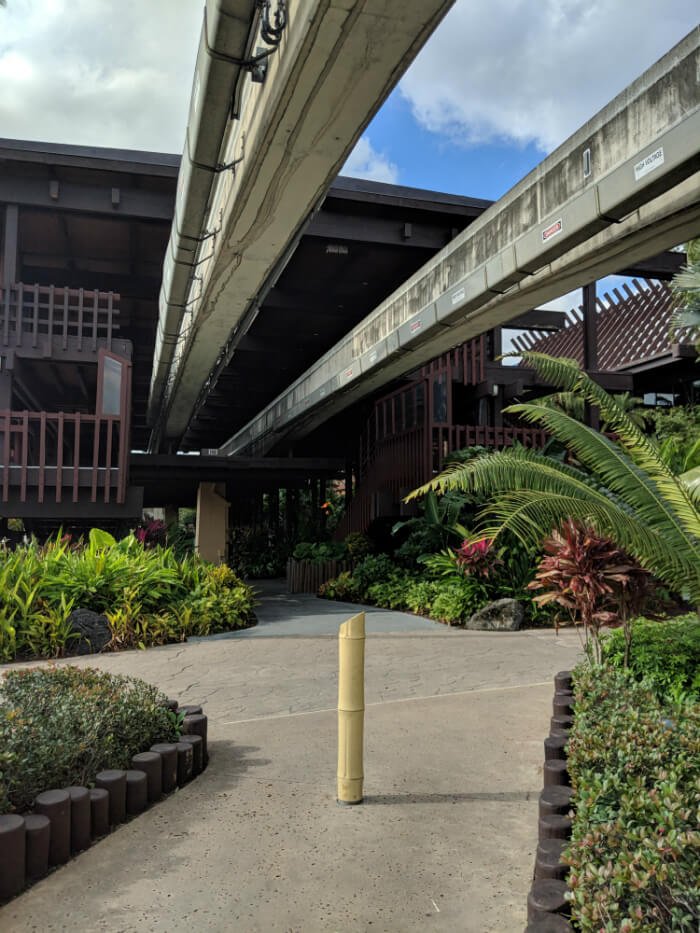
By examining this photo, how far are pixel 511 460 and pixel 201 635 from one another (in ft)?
18.2

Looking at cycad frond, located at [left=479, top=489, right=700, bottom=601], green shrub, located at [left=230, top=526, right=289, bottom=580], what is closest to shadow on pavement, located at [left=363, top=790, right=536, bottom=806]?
cycad frond, located at [left=479, top=489, right=700, bottom=601]

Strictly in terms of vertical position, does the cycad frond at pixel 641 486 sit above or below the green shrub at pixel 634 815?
above

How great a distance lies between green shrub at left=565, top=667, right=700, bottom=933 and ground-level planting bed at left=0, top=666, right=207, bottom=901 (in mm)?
2241

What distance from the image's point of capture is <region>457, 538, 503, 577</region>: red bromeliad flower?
1125 cm

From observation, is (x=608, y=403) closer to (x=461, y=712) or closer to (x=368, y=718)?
(x=461, y=712)

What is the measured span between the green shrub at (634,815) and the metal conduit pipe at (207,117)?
4.95 meters

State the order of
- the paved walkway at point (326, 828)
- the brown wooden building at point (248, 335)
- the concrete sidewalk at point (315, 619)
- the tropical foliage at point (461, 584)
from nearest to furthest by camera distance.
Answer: the paved walkway at point (326, 828), the concrete sidewalk at point (315, 619), the tropical foliage at point (461, 584), the brown wooden building at point (248, 335)

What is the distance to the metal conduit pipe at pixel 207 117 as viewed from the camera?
194 inches

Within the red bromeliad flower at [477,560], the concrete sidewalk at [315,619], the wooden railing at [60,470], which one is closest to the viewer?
the concrete sidewalk at [315,619]

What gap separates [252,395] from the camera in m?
25.5

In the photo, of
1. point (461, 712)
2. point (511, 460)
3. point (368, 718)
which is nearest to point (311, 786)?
point (368, 718)

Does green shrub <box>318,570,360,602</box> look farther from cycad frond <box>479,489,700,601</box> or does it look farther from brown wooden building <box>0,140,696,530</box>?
cycad frond <box>479,489,700,601</box>

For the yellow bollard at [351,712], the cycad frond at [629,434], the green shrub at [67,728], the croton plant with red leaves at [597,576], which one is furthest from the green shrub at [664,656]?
the green shrub at [67,728]

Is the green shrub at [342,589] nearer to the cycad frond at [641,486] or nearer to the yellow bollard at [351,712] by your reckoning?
the cycad frond at [641,486]
